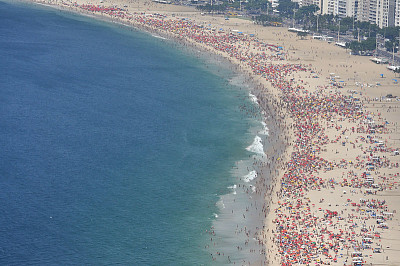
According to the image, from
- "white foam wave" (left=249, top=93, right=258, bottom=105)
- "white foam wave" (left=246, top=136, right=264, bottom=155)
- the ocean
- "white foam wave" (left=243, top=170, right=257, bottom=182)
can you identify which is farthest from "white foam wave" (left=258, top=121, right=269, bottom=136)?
"white foam wave" (left=243, top=170, right=257, bottom=182)

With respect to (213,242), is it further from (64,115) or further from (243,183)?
(64,115)

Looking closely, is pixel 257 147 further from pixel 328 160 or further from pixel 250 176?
pixel 328 160

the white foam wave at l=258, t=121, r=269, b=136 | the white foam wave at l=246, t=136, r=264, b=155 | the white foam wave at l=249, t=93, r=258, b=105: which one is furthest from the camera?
the white foam wave at l=249, t=93, r=258, b=105

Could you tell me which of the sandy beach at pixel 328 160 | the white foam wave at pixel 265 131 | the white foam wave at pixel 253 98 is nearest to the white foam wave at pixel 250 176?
the sandy beach at pixel 328 160

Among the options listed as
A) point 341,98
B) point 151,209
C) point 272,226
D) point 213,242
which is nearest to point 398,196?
point 272,226

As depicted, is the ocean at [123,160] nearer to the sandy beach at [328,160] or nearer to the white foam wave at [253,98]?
the white foam wave at [253,98]

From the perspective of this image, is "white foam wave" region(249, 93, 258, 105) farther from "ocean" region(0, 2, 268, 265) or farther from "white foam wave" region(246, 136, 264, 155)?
"white foam wave" region(246, 136, 264, 155)

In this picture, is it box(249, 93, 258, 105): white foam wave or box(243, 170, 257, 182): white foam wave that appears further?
box(249, 93, 258, 105): white foam wave
